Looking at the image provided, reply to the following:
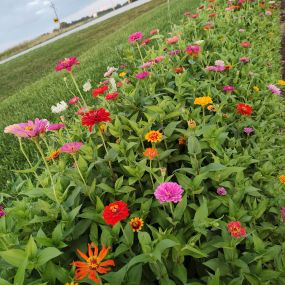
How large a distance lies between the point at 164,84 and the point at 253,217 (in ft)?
4.88

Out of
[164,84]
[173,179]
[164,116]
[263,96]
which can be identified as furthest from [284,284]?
[263,96]

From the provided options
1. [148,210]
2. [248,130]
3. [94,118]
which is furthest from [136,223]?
[248,130]

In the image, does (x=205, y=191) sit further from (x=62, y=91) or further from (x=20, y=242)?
(x=62, y=91)

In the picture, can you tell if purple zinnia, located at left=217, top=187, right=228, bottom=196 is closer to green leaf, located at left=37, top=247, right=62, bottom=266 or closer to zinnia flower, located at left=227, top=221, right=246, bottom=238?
zinnia flower, located at left=227, top=221, right=246, bottom=238

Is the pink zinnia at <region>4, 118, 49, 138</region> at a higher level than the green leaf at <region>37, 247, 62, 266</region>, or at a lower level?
higher

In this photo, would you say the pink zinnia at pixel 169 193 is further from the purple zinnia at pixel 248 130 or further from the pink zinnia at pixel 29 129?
the purple zinnia at pixel 248 130

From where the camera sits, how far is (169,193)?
144 cm

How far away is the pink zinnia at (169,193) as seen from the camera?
142cm

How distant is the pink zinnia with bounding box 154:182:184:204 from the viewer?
1420mm

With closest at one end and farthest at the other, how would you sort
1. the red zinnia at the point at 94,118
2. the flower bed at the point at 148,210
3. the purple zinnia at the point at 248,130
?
the flower bed at the point at 148,210 → the red zinnia at the point at 94,118 → the purple zinnia at the point at 248,130

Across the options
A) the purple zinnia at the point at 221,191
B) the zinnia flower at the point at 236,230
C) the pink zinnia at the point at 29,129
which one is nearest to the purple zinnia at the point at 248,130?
the purple zinnia at the point at 221,191

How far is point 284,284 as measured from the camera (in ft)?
5.13

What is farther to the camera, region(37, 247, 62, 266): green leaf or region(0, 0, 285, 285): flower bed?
region(0, 0, 285, 285): flower bed

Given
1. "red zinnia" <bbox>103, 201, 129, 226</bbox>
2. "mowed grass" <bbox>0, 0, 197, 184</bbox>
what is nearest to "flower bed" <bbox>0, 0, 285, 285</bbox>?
"red zinnia" <bbox>103, 201, 129, 226</bbox>
